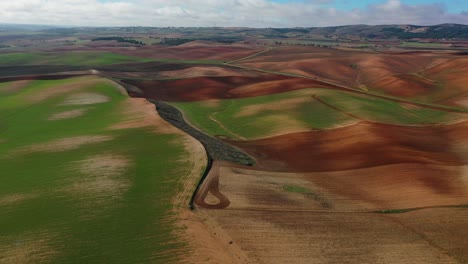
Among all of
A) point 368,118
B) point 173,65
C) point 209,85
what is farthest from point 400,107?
point 173,65

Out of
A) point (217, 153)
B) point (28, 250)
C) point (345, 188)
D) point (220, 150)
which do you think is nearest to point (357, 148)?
point (345, 188)

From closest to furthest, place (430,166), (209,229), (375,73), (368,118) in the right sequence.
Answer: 1. (209,229)
2. (430,166)
3. (368,118)
4. (375,73)

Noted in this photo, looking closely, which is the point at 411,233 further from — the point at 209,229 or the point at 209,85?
the point at 209,85

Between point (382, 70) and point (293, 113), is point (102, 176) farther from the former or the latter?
point (382, 70)

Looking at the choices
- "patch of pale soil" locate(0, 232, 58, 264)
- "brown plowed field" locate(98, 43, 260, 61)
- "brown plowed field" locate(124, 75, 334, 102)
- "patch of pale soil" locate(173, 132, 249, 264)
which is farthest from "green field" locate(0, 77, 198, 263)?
"brown plowed field" locate(98, 43, 260, 61)

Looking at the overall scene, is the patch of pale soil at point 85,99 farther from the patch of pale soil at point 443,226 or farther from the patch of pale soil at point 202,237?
the patch of pale soil at point 443,226

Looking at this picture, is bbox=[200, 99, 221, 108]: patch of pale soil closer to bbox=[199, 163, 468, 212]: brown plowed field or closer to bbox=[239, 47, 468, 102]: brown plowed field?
bbox=[199, 163, 468, 212]: brown plowed field
